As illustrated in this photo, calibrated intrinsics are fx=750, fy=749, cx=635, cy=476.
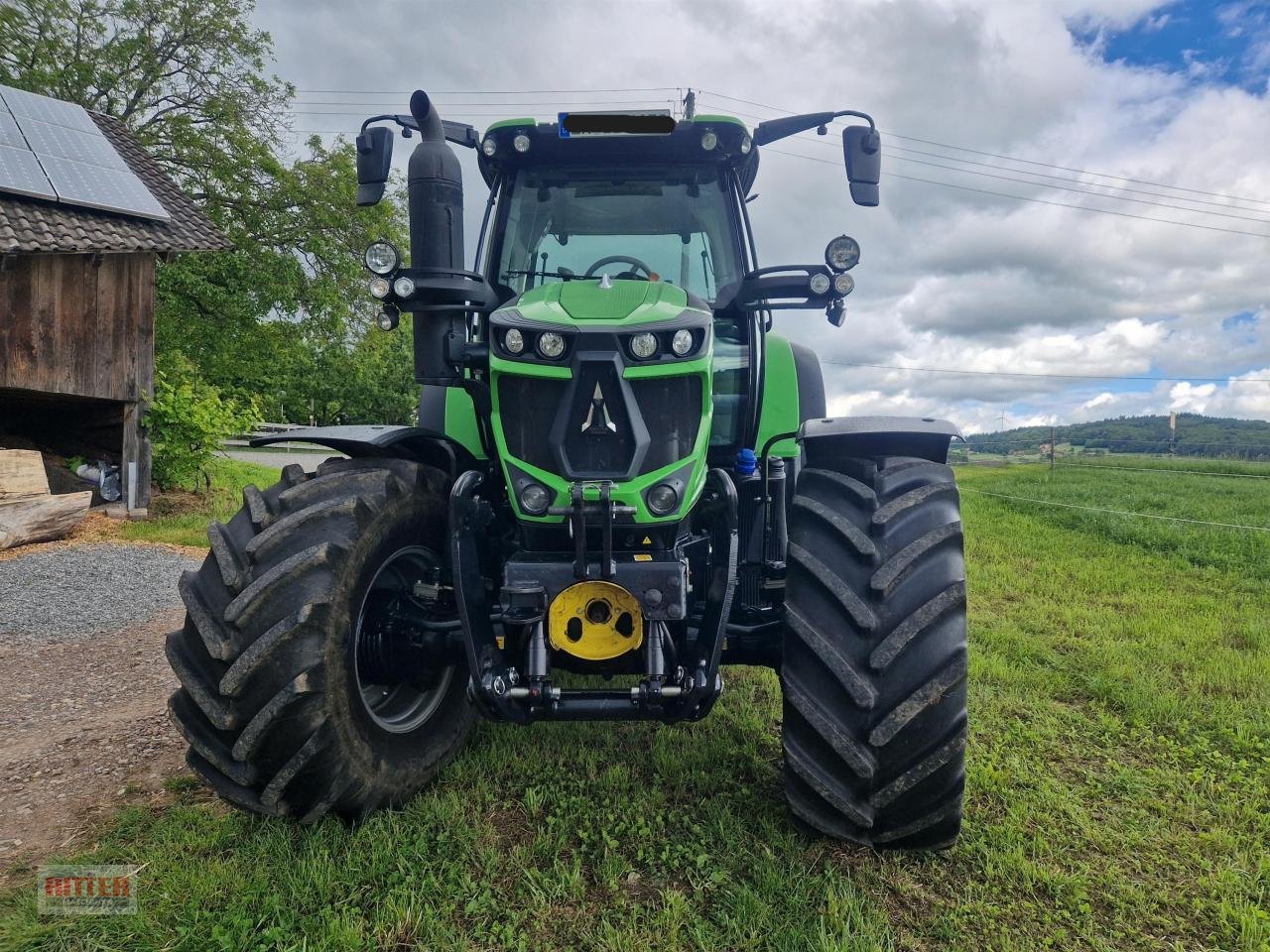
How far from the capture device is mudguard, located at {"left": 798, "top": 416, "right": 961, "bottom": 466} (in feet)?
9.04

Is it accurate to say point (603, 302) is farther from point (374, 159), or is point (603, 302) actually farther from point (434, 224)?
point (374, 159)

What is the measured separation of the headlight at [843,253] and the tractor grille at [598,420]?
32.5 inches

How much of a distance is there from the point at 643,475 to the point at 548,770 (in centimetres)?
137

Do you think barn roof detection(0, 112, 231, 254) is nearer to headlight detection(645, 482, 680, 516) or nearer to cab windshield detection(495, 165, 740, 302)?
cab windshield detection(495, 165, 740, 302)

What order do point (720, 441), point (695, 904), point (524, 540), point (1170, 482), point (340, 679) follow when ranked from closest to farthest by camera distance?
1. point (695, 904)
2. point (340, 679)
3. point (524, 540)
4. point (720, 441)
5. point (1170, 482)

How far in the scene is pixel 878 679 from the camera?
234 centimetres

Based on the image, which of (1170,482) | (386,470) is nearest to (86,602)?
(386,470)

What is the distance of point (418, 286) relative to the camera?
9.31 feet

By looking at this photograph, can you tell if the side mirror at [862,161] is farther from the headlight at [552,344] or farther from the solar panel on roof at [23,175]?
the solar panel on roof at [23,175]

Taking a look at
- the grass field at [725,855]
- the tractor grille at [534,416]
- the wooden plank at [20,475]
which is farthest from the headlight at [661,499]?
the wooden plank at [20,475]

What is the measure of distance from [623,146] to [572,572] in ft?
6.96

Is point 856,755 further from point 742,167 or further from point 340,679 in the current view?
point 742,167

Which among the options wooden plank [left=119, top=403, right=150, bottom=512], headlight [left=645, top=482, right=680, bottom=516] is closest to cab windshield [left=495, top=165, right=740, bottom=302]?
headlight [left=645, top=482, right=680, bottom=516]

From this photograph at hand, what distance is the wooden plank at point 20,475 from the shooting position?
354 inches
